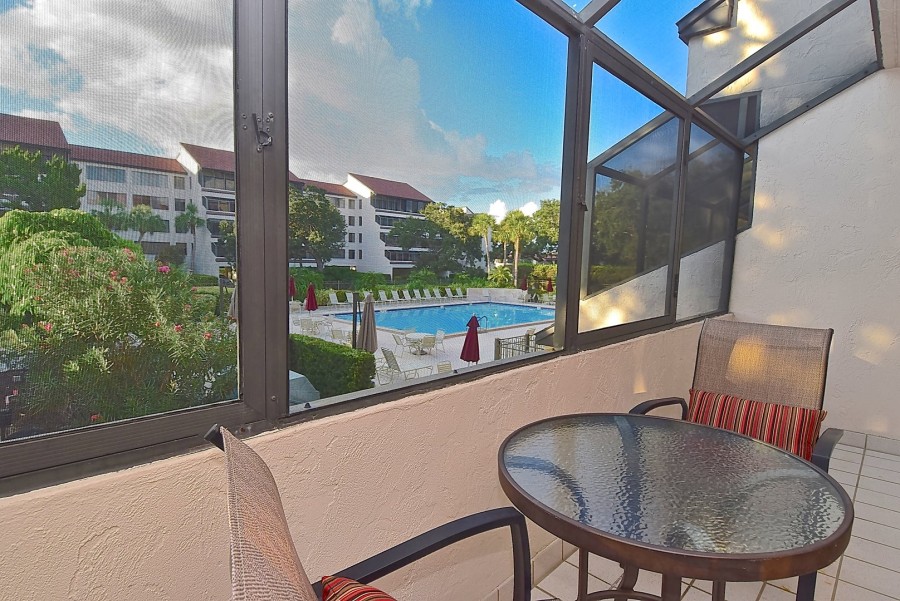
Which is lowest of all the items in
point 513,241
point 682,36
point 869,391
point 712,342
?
point 869,391

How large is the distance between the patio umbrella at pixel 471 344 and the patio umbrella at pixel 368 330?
18.8 inches

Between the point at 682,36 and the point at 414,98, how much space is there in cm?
279

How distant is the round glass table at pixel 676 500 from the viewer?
0.94m

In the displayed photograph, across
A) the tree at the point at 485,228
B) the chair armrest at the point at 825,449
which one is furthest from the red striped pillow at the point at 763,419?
the tree at the point at 485,228

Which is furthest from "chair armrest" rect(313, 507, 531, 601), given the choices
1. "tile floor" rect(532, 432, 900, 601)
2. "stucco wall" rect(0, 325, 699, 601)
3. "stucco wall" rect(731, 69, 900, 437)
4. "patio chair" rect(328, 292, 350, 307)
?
"stucco wall" rect(731, 69, 900, 437)

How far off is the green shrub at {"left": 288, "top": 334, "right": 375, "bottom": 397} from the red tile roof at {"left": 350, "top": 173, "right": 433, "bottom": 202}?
55cm

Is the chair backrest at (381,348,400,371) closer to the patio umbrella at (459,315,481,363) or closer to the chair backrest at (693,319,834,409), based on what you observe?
the patio umbrella at (459,315,481,363)

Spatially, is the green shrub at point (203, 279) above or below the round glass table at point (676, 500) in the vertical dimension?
above

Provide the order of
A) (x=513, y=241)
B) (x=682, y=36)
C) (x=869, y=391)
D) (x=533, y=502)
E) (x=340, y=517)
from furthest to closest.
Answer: (x=869, y=391) → (x=682, y=36) → (x=513, y=241) → (x=340, y=517) → (x=533, y=502)

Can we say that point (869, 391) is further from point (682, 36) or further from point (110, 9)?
point (110, 9)

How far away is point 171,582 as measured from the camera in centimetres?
96

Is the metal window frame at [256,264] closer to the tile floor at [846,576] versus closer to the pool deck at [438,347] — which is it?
the pool deck at [438,347]

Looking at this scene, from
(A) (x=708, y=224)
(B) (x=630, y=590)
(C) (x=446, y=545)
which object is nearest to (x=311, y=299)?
(C) (x=446, y=545)

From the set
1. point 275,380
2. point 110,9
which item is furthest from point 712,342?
point 110,9
